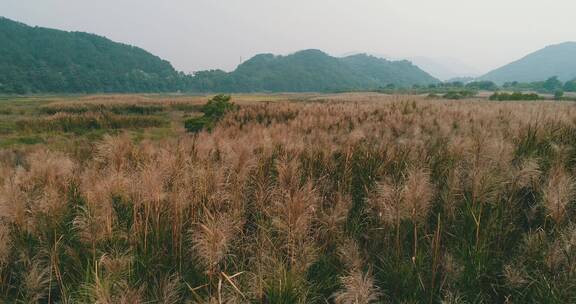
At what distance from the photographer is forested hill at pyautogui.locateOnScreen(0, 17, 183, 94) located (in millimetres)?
103938

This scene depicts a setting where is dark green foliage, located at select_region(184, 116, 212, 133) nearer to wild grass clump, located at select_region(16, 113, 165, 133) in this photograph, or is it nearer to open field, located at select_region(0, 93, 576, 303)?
wild grass clump, located at select_region(16, 113, 165, 133)

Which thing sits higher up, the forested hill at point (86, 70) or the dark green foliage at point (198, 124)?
the forested hill at point (86, 70)

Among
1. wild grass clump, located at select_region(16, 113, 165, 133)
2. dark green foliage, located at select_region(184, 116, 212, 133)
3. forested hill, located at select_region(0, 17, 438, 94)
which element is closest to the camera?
dark green foliage, located at select_region(184, 116, 212, 133)

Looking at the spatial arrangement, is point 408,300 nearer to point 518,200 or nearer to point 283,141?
point 518,200

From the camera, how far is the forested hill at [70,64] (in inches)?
4092

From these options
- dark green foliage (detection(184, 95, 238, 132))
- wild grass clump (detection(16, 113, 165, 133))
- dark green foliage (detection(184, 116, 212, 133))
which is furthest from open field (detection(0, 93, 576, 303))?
wild grass clump (detection(16, 113, 165, 133))

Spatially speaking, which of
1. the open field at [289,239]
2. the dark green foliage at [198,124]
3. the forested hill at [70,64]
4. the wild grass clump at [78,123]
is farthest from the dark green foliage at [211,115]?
the forested hill at [70,64]

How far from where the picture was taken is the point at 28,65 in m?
125

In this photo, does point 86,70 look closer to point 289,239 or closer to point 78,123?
point 78,123

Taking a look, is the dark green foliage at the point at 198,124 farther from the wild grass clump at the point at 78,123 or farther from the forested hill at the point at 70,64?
the forested hill at the point at 70,64

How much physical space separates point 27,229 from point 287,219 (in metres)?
2.43

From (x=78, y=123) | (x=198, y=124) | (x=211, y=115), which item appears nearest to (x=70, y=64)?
(x=78, y=123)

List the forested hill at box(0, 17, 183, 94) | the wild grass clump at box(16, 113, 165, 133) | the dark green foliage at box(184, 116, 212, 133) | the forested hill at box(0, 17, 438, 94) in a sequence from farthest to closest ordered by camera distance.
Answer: the forested hill at box(0, 17, 438, 94)
the forested hill at box(0, 17, 183, 94)
the wild grass clump at box(16, 113, 165, 133)
the dark green foliage at box(184, 116, 212, 133)

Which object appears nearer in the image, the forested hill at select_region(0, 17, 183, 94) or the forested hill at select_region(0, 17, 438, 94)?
the forested hill at select_region(0, 17, 183, 94)
